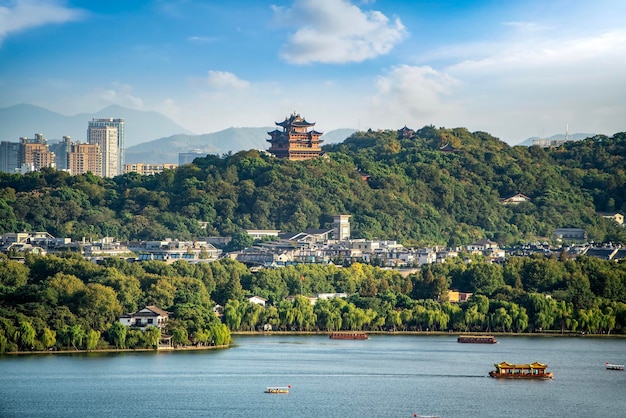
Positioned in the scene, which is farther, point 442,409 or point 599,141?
point 599,141

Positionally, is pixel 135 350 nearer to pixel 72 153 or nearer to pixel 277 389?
pixel 277 389

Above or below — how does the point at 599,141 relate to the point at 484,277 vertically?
above

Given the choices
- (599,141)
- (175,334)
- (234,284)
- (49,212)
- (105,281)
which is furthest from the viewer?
(599,141)

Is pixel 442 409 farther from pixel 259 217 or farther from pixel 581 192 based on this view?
pixel 581 192

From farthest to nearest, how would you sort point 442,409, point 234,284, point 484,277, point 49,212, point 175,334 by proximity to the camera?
point 49,212 < point 484,277 < point 234,284 < point 175,334 < point 442,409

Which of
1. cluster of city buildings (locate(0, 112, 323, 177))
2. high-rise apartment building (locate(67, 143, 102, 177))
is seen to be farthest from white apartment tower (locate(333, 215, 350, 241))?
high-rise apartment building (locate(67, 143, 102, 177))

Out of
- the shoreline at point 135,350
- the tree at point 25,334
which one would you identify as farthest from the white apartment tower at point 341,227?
the tree at point 25,334

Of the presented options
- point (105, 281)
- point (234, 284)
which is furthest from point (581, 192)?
point (105, 281)
